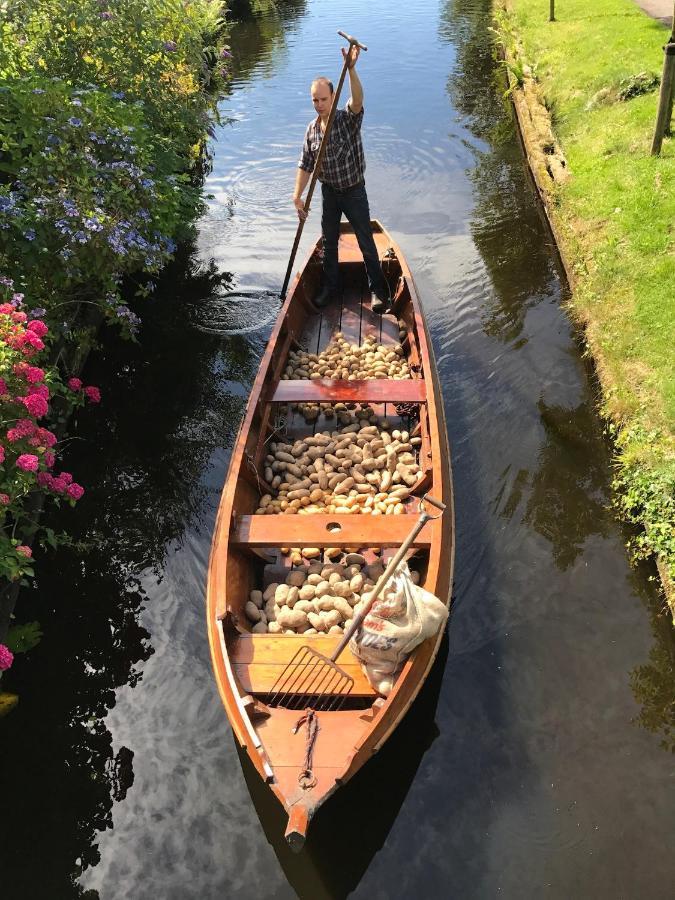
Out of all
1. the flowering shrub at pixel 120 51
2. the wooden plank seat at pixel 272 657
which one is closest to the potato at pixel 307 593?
the wooden plank seat at pixel 272 657

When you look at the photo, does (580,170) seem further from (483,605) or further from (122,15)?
(483,605)

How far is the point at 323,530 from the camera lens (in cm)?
502

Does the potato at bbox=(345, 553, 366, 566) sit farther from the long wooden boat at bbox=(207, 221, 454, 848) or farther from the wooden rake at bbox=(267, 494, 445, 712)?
the wooden rake at bbox=(267, 494, 445, 712)

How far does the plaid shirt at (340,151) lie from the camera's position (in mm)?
6562

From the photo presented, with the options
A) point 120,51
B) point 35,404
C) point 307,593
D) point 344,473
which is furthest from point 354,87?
point 307,593

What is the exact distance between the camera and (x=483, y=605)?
5445 millimetres

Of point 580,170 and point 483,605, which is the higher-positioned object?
point 580,170

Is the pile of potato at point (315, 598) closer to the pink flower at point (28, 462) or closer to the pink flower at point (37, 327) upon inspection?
the pink flower at point (28, 462)

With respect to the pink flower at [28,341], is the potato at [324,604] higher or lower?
lower

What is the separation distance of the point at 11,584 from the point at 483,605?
3.69m

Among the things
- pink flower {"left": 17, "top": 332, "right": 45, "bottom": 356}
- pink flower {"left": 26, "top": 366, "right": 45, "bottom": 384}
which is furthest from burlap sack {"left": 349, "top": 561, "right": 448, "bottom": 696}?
pink flower {"left": 17, "top": 332, "right": 45, "bottom": 356}

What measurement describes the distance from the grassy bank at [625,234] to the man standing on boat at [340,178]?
2.56 metres

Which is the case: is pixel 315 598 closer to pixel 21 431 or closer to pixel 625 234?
pixel 21 431

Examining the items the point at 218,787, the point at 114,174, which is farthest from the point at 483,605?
the point at 114,174
